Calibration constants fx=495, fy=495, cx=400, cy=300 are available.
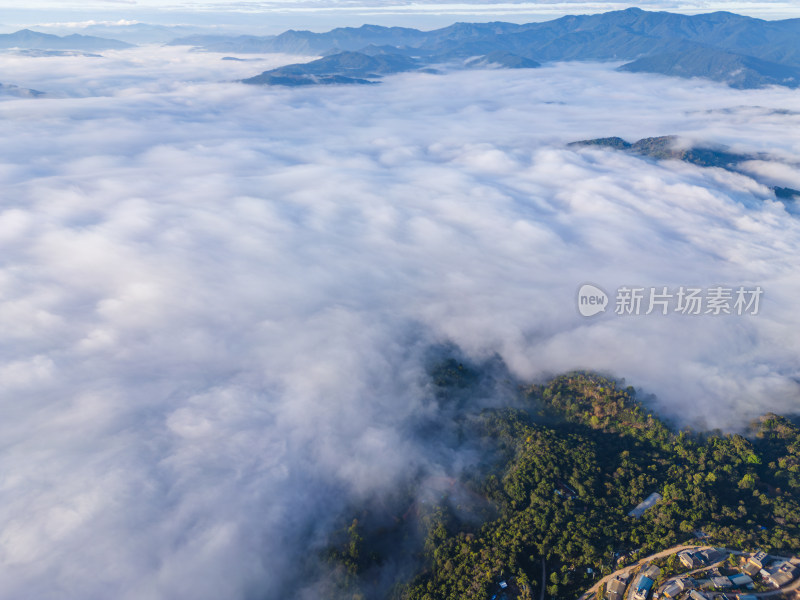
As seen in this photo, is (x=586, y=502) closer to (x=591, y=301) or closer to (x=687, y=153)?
(x=591, y=301)

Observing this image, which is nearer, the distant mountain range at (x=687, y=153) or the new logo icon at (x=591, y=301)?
the new logo icon at (x=591, y=301)

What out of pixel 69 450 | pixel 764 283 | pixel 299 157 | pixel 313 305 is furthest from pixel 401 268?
pixel 299 157

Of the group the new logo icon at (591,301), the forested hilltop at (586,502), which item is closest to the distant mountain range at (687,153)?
the new logo icon at (591,301)

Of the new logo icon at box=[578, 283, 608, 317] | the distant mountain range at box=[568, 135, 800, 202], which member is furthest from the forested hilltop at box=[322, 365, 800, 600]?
the distant mountain range at box=[568, 135, 800, 202]

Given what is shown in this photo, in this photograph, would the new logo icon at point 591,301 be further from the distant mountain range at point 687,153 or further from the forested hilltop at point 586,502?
the distant mountain range at point 687,153

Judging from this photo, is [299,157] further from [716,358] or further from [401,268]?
[716,358]

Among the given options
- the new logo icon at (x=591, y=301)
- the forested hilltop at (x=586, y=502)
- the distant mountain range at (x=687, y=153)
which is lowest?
the forested hilltop at (x=586, y=502)

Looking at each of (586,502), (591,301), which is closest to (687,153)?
(591,301)

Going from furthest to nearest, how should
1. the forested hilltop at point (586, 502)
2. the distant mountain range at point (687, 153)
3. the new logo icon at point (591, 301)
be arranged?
1. the distant mountain range at point (687, 153)
2. the new logo icon at point (591, 301)
3. the forested hilltop at point (586, 502)
